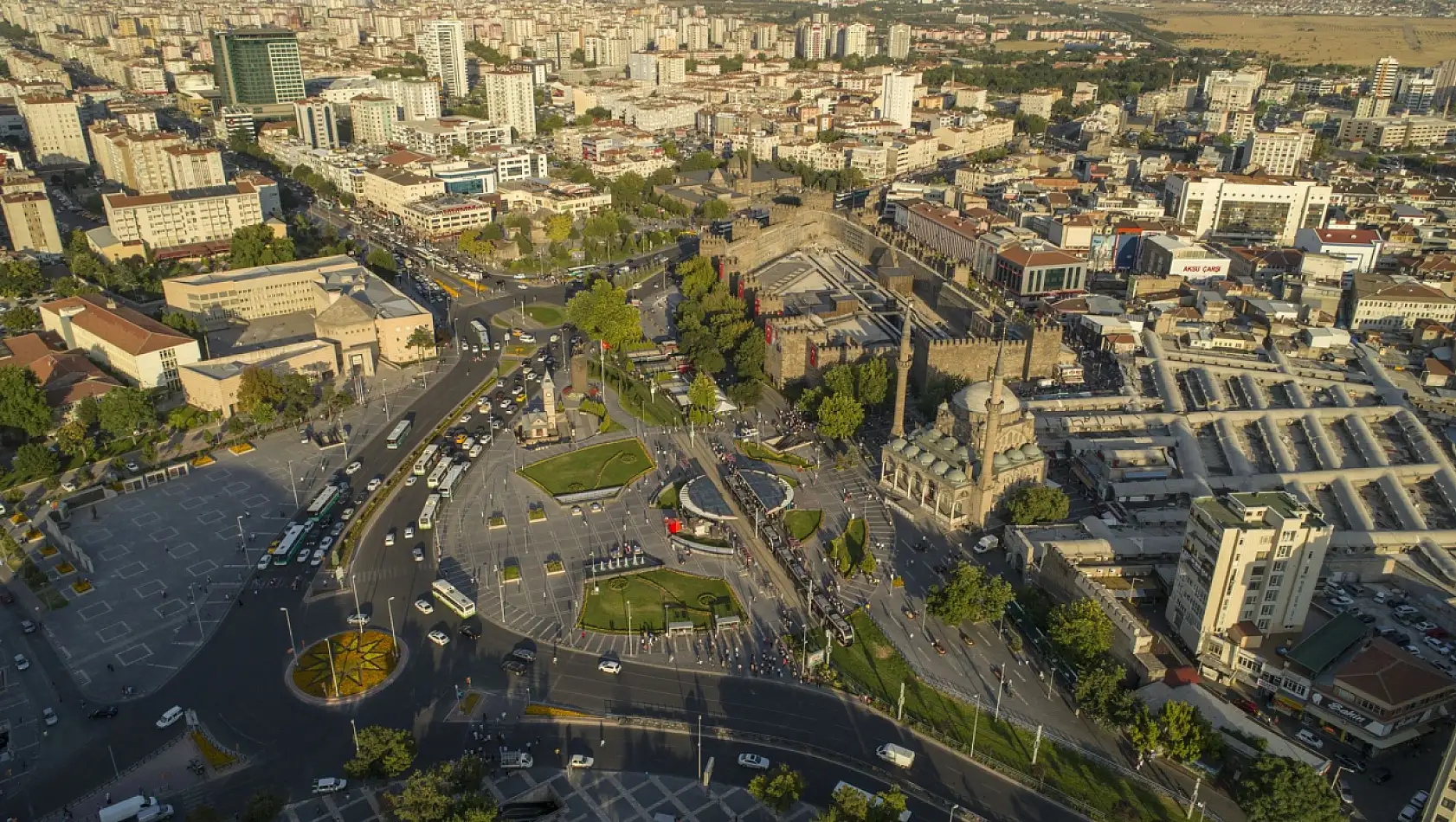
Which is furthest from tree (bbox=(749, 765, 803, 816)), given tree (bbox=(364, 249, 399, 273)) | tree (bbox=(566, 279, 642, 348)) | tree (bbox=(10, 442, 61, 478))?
tree (bbox=(364, 249, 399, 273))

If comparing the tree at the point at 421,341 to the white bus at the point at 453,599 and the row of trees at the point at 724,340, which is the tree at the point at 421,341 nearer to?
the row of trees at the point at 724,340

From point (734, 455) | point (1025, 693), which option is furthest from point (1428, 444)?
point (734, 455)

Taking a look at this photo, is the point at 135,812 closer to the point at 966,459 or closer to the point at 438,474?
the point at 438,474

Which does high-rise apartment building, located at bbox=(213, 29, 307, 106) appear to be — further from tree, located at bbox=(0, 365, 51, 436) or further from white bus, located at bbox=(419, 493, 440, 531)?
white bus, located at bbox=(419, 493, 440, 531)

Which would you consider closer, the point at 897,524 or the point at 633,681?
the point at 633,681

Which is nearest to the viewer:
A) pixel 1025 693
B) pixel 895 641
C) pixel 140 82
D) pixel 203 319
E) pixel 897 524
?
pixel 1025 693

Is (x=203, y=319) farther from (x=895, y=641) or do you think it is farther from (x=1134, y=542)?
(x=1134, y=542)

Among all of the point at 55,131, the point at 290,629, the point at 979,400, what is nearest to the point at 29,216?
the point at 55,131
